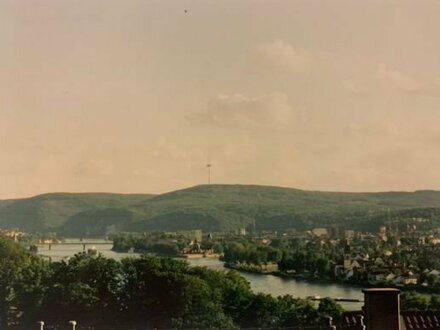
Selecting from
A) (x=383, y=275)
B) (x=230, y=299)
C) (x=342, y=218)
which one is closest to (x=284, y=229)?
(x=342, y=218)

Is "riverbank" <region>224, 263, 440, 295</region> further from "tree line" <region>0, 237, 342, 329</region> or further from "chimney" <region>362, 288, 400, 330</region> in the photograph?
"chimney" <region>362, 288, 400, 330</region>

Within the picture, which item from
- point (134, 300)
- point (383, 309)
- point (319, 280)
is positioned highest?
point (383, 309)


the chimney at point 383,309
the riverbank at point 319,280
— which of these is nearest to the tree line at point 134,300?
the chimney at point 383,309

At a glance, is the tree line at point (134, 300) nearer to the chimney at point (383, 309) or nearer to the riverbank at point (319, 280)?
the chimney at point (383, 309)

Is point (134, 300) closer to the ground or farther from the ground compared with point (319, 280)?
farther from the ground

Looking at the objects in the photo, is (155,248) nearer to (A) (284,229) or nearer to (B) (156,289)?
(A) (284,229)

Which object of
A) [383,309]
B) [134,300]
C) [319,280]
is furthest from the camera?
[319,280]

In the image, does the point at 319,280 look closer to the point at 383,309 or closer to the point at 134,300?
the point at 134,300

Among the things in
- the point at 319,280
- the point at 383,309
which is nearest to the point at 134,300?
the point at 383,309
